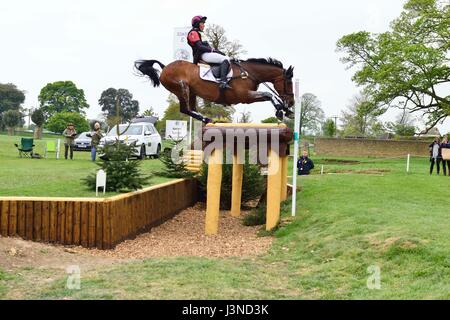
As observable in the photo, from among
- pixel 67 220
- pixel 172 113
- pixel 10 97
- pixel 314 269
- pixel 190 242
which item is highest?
pixel 10 97

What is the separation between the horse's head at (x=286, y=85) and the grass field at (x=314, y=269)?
328cm

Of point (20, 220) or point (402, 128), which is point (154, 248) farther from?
point (402, 128)

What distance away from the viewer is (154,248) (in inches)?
356

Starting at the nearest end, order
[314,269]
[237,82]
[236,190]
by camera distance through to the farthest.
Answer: [314,269] < [237,82] < [236,190]

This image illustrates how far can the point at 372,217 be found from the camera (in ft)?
29.3

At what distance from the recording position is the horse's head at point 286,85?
12.3 metres

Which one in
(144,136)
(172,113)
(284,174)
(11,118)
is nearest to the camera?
(284,174)

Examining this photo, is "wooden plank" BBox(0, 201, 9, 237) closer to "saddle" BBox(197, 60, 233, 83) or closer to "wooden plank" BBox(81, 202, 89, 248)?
"wooden plank" BBox(81, 202, 89, 248)

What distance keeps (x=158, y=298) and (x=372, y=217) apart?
484 cm

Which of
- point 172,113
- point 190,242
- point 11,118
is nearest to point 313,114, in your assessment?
point 172,113

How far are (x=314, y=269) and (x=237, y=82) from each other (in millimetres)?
6103

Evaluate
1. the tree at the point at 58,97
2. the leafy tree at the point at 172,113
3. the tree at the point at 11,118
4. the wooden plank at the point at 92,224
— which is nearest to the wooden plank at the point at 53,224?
the wooden plank at the point at 92,224

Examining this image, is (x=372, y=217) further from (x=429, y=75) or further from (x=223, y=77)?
(x=429, y=75)
